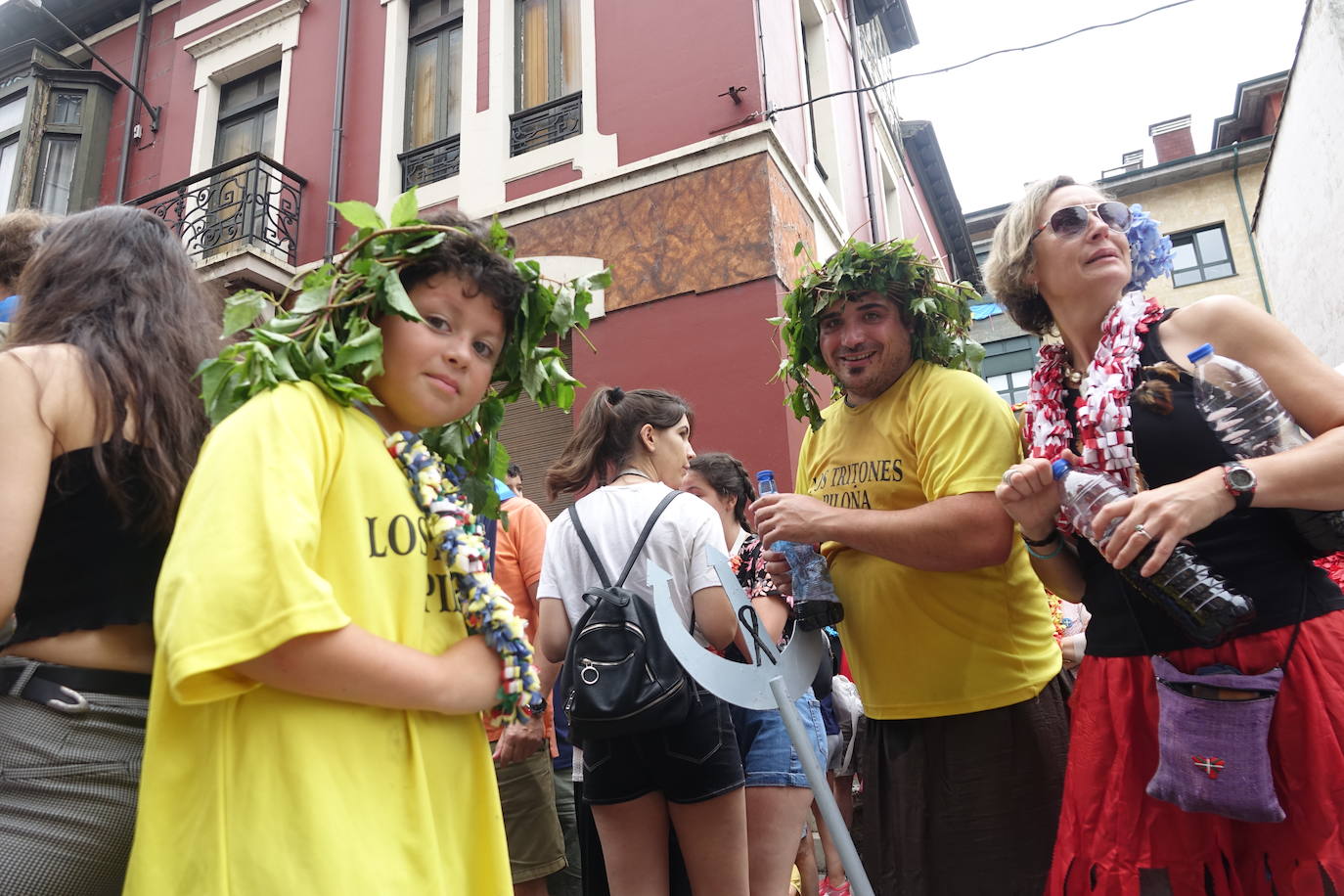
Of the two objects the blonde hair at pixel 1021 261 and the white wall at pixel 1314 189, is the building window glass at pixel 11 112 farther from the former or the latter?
the white wall at pixel 1314 189

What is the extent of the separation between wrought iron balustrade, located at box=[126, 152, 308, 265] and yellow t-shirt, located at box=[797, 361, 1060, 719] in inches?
331

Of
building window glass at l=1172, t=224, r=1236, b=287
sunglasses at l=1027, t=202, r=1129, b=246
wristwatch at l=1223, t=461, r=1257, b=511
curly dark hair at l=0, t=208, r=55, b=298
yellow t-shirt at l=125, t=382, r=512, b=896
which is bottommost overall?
yellow t-shirt at l=125, t=382, r=512, b=896

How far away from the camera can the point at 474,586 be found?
5.11ft

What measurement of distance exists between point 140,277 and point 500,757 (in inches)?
85.0

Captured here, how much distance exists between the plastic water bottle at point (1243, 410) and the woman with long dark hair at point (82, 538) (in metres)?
2.04

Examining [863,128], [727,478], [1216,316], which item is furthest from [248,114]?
[1216,316]

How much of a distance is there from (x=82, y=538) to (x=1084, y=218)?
2.34 meters

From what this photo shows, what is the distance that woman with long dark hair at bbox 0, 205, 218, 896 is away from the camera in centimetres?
138

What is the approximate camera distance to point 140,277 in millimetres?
1775

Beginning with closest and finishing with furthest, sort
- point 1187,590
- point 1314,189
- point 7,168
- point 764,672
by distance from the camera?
1. point 1187,590
2. point 764,672
3. point 1314,189
4. point 7,168

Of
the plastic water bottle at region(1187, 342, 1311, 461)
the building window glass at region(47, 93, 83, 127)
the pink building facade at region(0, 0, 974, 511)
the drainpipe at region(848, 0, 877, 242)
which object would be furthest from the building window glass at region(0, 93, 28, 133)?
the plastic water bottle at region(1187, 342, 1311, 461)

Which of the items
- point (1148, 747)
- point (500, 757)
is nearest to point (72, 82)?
point (500, 757)

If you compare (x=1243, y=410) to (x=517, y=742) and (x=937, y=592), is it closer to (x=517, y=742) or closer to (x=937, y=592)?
(x=937, y=592)

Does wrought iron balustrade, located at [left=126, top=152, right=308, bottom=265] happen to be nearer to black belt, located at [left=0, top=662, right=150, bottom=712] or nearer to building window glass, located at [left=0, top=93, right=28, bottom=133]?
building window glass, located at [left=0, top=93, right=28, bottom=133]
